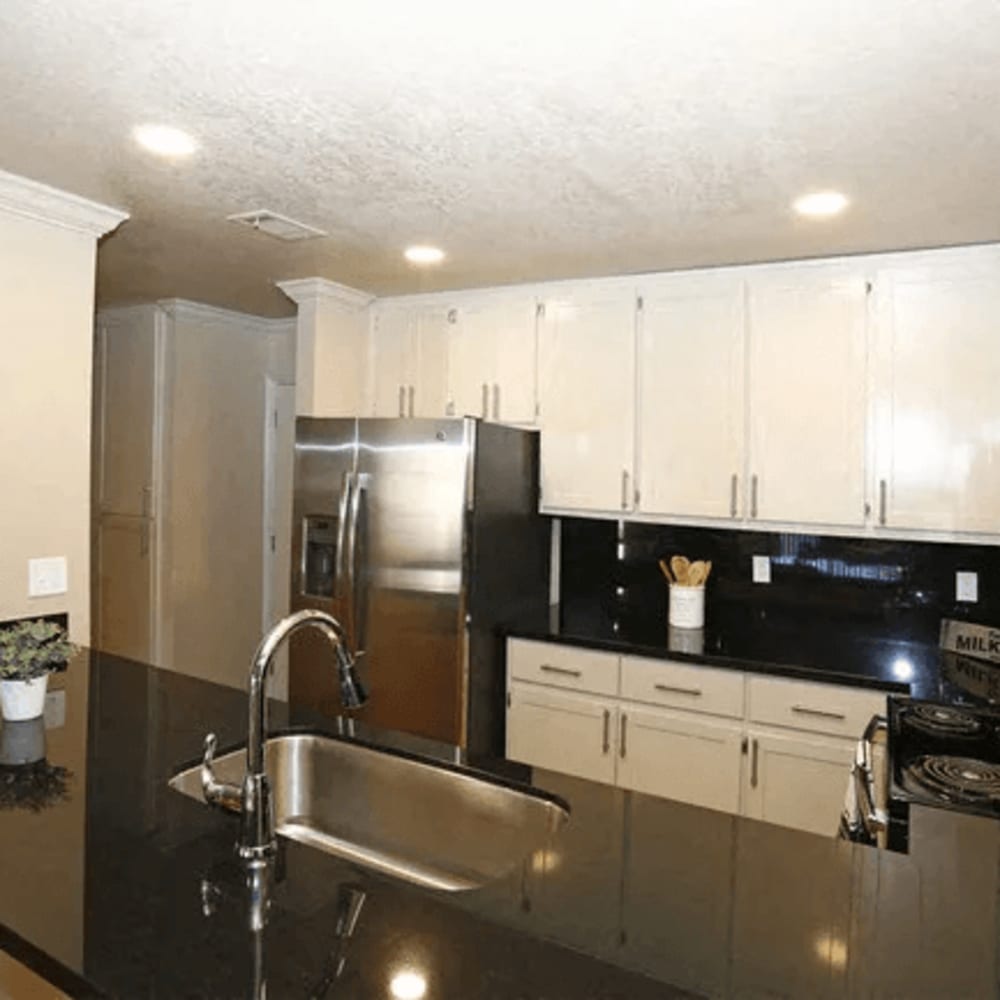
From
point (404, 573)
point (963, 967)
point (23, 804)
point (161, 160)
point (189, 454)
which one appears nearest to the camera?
point (963, 967)

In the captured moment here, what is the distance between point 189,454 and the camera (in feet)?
14.1

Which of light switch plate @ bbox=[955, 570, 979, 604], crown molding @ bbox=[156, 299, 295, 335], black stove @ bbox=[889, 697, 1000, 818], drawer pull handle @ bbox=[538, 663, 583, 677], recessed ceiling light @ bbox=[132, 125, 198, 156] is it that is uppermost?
crown molding @ bbox=[156, 299, 295, 335]

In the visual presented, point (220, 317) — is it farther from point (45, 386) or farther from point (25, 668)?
point (25, 668)

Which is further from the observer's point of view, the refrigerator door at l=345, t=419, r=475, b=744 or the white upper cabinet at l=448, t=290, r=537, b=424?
the white upper cabinet at l=448, t=290, r=537, b=424

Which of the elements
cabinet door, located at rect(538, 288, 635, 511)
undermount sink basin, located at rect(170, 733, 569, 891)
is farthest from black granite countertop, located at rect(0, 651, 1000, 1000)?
cabinet door, located at rect(538, 288, 635, 511)

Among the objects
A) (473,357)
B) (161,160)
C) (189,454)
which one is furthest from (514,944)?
(189,454)

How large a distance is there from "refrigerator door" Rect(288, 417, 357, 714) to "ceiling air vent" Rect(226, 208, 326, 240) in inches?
28.2

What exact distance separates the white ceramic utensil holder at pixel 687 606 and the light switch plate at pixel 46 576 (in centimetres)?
219

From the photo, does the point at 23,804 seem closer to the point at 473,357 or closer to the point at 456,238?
the point at 456,238

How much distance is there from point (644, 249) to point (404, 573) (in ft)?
4.80

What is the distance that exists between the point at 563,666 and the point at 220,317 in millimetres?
2644

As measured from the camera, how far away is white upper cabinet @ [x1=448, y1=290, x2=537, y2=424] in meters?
3.53

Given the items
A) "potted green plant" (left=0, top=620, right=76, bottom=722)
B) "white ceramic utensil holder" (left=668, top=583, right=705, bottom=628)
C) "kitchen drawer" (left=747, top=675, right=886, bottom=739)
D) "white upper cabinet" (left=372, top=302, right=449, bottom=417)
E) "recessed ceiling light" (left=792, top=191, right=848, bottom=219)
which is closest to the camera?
"potted green plant" (left=0, top=620, right=76, bottom=722)

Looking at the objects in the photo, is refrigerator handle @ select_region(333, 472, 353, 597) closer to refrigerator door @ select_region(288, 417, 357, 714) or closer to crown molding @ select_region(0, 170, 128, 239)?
refrigerator door @ select_region(288, 417, 357, 714)
